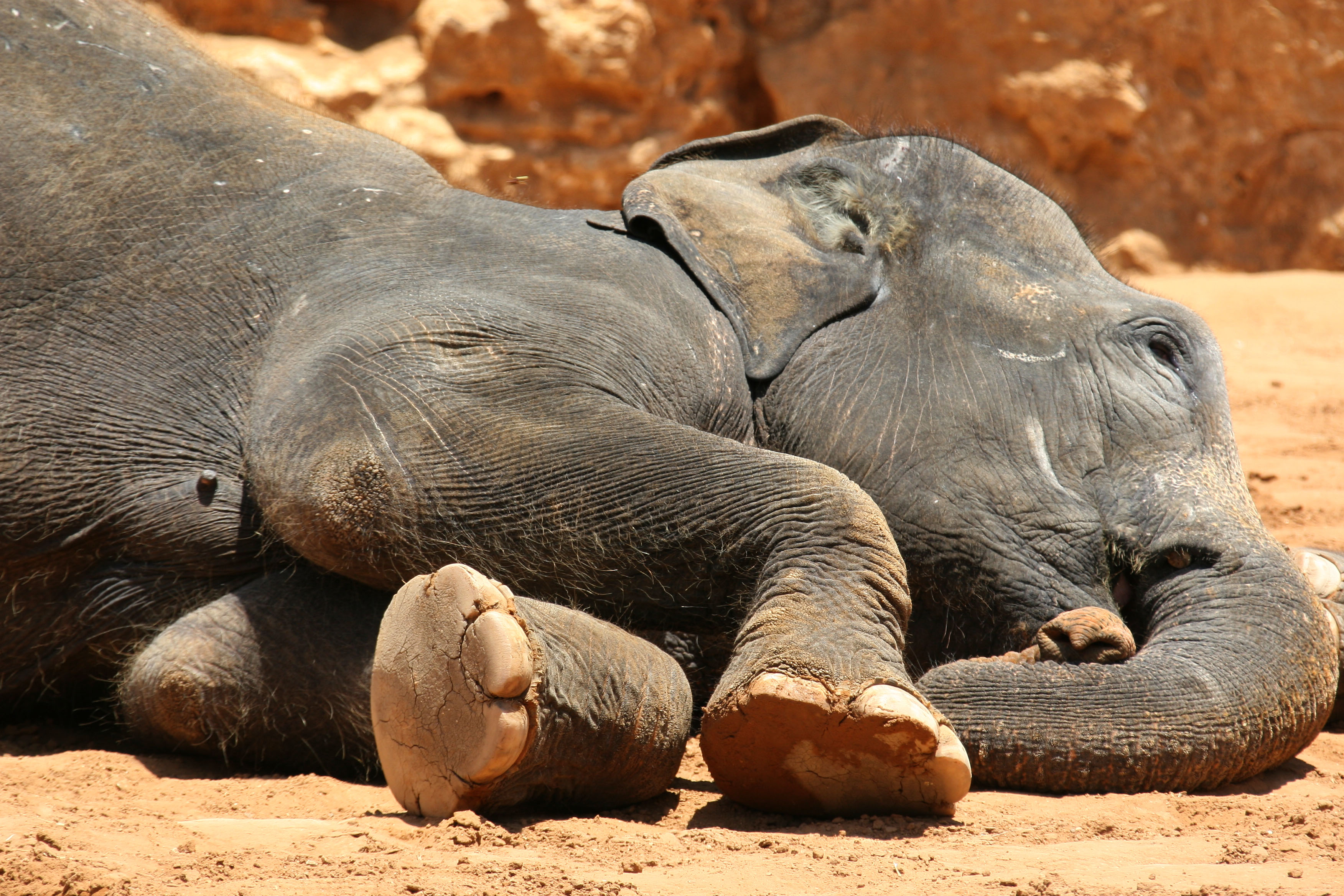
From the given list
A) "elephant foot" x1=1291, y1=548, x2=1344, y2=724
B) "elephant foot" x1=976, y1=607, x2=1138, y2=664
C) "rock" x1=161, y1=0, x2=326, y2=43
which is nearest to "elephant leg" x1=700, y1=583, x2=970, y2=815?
"elephant foot" x1=976, y1=607, x2=1138, y2=664

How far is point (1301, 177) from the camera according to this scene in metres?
9.84

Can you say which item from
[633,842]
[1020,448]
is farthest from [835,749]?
[1020,448]

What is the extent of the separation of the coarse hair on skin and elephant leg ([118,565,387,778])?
133cm

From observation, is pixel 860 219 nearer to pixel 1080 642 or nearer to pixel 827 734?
pixel 1080 642

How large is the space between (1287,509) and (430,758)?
3.67m

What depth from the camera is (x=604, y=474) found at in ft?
8.14

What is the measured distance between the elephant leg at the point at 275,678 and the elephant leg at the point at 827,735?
89 centimetres

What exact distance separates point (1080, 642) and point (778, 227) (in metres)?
1.19

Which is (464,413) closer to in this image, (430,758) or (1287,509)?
(430,758)

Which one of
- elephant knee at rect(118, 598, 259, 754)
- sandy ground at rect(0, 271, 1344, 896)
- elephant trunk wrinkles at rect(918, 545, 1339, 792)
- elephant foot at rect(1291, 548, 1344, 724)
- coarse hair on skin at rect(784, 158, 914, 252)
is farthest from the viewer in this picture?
coarse hair on skin at rect(784, 158, 914, 252)

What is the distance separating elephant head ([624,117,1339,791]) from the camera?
247 cm

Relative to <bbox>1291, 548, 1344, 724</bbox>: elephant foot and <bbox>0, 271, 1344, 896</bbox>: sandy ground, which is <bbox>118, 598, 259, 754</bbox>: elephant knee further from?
<bbox>1291, 548, 1344, 724</bbox>: elephant foot

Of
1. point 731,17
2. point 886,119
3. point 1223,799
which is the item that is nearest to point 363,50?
point 731,17

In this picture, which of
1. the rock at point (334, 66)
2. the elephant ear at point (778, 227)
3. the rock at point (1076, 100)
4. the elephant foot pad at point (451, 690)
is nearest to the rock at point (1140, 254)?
the rock at point (1076, 100)
